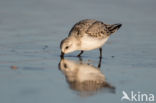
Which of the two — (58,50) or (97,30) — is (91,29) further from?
(58,50)

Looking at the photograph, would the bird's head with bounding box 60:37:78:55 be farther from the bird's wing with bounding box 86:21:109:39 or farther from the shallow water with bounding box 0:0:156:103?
the bird's wing with bounding box 86:21:109:39

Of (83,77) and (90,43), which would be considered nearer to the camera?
(83,77)

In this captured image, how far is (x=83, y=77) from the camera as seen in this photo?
8883mm

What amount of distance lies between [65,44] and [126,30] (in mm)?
2832

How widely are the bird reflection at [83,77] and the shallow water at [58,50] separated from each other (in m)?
0.09

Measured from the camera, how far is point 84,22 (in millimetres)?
11250

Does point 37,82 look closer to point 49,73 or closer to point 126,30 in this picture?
point 49,73

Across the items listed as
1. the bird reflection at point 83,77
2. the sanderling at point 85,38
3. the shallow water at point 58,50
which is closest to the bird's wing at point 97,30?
the sanderling at point 85,38

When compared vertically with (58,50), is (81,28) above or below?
above

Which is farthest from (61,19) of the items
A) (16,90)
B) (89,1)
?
(16,90)

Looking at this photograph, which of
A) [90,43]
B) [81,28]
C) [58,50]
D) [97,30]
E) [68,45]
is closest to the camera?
[68,45]

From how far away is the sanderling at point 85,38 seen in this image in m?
10.7

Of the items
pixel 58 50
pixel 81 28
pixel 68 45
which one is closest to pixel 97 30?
pixel 81 28

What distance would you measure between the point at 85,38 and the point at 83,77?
2113mm
